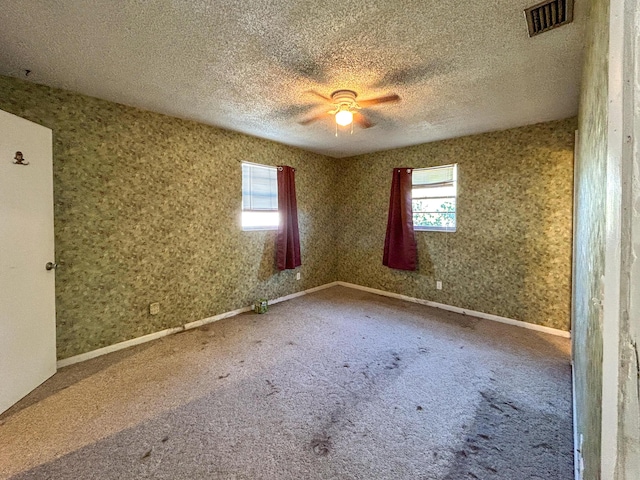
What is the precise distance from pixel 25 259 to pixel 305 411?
2.29m

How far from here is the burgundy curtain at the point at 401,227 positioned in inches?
165

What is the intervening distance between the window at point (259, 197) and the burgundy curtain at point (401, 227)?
180cm

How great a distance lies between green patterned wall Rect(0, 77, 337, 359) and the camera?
2.42 meters

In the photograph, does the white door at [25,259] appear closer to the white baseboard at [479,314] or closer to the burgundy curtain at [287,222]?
the burgundy curtain at [287,222]

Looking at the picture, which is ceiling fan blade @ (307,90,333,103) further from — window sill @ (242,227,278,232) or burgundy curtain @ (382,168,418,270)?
burgundy curtain @ (382,168,418,270)

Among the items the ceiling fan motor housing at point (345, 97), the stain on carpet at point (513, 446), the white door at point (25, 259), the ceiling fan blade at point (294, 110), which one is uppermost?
the ceiling fan blade at point (294, 110)

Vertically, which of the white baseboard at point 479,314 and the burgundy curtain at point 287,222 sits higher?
the burgundy curtain at point 287,222

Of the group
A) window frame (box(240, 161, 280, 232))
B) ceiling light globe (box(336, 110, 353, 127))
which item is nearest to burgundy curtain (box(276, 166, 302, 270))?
window frame (box(240, 161, 280, 232))

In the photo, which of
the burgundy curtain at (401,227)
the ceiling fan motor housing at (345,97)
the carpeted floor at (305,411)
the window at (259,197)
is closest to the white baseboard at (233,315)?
the carpeted floor at (305,411)

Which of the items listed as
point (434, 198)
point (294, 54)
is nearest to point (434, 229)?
point (434, 198)

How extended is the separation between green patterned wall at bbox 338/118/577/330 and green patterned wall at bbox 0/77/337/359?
2368 mm

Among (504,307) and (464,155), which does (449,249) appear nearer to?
(504,307)

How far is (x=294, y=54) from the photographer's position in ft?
6.08

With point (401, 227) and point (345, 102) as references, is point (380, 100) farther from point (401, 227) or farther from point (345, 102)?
point (401, 227)
